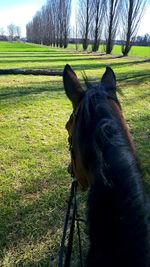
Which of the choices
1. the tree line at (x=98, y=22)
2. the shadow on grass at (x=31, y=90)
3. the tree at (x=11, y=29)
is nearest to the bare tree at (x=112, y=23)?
the tree line at (x=98, y=22)

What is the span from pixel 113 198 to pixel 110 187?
0.11 feet

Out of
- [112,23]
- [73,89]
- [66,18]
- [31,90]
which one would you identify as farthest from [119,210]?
[66,18]

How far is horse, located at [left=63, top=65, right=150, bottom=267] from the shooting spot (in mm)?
1002

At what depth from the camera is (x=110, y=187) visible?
1.06m

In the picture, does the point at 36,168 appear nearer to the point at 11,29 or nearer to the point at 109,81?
the point at 109,81

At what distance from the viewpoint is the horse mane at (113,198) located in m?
1.00

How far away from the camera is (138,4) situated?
2358 centimetres

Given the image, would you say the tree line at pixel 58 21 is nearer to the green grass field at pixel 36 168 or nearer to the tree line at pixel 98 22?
the tree line at pixel 98 22

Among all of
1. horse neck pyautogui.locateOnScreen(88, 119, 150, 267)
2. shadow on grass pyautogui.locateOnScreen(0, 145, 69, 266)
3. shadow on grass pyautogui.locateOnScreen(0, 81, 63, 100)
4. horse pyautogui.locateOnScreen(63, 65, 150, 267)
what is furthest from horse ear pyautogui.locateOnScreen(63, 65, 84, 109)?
shadow on grass pyautogui.locateOnScreen(0, 81, 63, 100)

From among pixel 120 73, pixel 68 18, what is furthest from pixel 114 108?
pixel 68 18

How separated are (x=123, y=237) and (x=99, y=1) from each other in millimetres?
32060

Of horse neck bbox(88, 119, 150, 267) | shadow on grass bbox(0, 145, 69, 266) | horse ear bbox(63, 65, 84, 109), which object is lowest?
shadow on grass bbox(0, 145, 69, 266)

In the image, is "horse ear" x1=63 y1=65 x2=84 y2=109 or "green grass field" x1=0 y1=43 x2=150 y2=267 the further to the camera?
"green grass field" x1=0 y1=43 x2=150 y2=267

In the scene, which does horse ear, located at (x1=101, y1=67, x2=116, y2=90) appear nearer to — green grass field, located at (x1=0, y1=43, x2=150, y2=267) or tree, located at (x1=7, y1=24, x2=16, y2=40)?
green grass field, located at (x1=0, y1=43, x2=150, y2=267)
